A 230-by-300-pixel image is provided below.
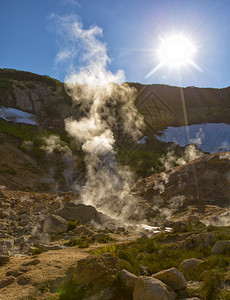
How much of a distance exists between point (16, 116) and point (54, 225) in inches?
1316

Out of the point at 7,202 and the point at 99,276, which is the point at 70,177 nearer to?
the point at 7,202

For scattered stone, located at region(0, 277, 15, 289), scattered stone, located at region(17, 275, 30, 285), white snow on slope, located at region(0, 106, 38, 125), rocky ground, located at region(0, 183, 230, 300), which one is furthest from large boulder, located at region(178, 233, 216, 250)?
white snow on slope, located at region(0, 106, 38, 125)

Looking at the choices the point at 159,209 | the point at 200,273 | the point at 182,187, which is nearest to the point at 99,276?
the point at 200,273

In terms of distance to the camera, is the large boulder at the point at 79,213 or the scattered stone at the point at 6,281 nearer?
the scattered stone at the point at 6,281

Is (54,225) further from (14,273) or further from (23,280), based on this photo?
(23,280)

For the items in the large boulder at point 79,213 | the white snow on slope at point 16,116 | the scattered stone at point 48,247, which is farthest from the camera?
the white snow on slope at point 16,116

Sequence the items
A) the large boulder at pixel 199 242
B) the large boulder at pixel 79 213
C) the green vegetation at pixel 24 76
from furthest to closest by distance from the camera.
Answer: the green vegetation at pixel 24 76 < the large boulder at pixel 79 213 < the large boulder at pixel 199 242

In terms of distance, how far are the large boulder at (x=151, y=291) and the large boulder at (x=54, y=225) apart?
7.24 m

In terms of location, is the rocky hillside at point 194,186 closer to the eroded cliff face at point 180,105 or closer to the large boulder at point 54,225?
the large boulder at point 54,225

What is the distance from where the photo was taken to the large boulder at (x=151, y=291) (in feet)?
10.5

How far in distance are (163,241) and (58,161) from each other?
79.6 feet

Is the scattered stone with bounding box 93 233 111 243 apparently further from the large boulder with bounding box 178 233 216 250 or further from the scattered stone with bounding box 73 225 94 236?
the large boulder with bounding box 178 233 216 250

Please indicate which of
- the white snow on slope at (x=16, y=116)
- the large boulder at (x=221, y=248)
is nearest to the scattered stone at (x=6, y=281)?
the large boulder at (x=221, y=248)

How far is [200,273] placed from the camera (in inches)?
176
